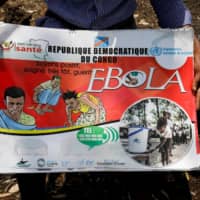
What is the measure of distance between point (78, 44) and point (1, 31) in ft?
0.61

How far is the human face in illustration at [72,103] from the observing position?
1.47m

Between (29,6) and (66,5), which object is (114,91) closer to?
(66,5)

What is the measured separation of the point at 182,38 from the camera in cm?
147

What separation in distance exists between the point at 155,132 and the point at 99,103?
0.50 ft

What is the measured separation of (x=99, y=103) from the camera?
4.85 feet

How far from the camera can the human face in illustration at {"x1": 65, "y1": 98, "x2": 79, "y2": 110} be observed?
147 cm

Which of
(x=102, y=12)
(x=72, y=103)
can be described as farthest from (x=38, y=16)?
(x=72, y=103)

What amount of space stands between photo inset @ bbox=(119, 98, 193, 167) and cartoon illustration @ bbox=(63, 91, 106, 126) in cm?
6

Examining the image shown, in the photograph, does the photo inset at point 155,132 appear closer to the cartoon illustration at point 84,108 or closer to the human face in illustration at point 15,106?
the cartoon illustration at point 84,108

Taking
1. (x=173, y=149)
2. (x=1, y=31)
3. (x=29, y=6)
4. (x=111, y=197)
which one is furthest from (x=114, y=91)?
(x=29, y=6)

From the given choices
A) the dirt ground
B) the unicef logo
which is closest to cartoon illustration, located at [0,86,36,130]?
the unicef logo

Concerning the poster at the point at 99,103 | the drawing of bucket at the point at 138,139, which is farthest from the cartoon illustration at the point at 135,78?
the drawing of bucket at the point at 138,139

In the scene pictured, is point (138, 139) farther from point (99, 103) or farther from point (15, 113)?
point (15, 113)

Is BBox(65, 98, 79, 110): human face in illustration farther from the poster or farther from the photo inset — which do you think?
the photo inset
